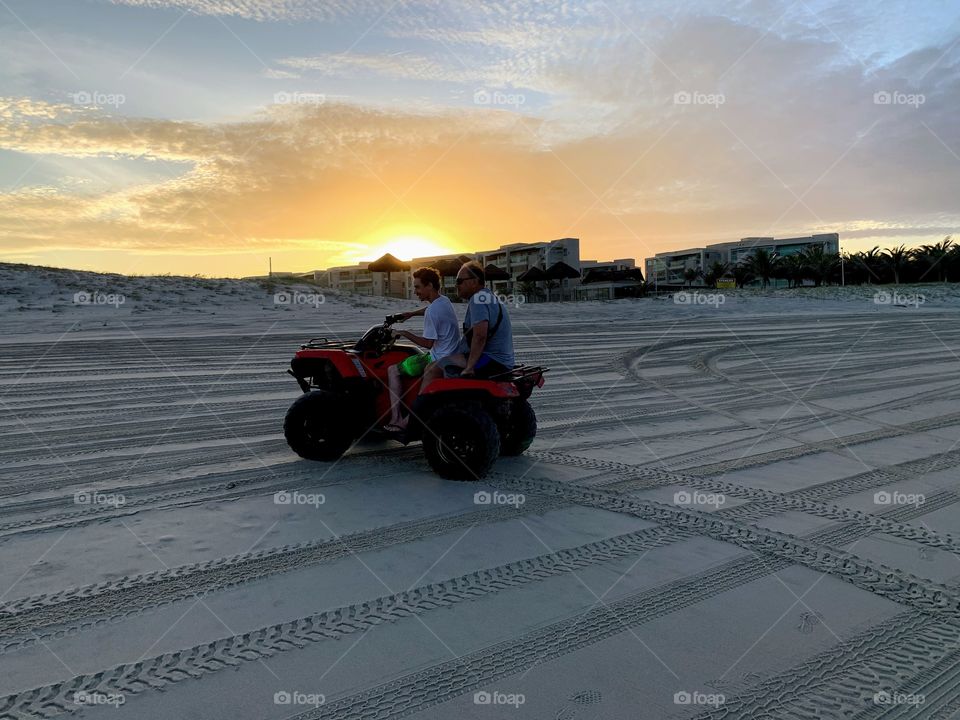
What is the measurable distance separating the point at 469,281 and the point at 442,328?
43 cm

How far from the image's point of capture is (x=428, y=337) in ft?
19.5

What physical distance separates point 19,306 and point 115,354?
9730 millimetres

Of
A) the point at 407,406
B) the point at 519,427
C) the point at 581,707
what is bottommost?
the point at 581,707

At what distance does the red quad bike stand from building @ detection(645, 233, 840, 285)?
89.9 m

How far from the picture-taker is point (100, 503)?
5.07 m

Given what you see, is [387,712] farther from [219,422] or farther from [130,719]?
[219,422]

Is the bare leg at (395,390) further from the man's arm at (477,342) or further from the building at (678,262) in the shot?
the building at (678,262)

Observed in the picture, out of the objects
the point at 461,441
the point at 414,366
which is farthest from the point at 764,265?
the point at 461,441

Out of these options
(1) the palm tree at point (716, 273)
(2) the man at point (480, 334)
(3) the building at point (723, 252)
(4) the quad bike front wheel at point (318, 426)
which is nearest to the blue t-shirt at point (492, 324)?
(2) the man at point (480, 334)

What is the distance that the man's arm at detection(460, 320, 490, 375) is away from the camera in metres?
5.70

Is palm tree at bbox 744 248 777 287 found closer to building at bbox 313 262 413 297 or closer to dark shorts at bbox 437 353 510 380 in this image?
building at bbox 313 262 413 297

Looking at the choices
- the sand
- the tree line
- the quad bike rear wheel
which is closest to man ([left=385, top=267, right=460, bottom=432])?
the sand

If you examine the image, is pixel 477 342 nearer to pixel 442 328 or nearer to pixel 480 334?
pixel 480 334

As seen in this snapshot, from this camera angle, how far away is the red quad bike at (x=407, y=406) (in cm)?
566
